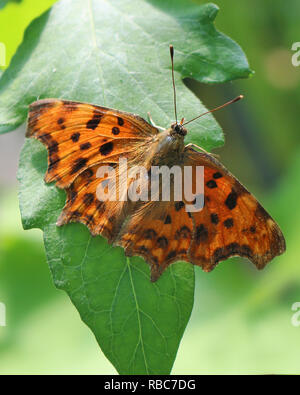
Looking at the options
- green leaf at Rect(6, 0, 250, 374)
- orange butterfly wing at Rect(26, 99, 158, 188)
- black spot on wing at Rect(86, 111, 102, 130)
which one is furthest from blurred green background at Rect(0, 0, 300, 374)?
black spot on wing at Rect(86, 111, 102, 130)

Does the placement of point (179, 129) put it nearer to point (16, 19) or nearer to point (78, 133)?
point (78, 133)

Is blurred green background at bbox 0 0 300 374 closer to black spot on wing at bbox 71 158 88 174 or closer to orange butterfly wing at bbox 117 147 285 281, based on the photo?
orange butterfly wing at bbox 117 147 285 281

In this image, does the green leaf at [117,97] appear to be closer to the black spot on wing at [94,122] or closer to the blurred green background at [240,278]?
the black spot on wing at [94,122]

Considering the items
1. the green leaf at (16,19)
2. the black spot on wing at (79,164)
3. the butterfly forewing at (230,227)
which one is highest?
the green leaf at (16,19)

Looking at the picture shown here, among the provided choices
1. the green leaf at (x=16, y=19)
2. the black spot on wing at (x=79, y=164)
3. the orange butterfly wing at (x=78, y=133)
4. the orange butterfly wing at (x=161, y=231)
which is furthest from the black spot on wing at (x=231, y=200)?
the green leaf at (x=16, y=19)

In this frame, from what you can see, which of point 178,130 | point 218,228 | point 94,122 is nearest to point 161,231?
point 218,228

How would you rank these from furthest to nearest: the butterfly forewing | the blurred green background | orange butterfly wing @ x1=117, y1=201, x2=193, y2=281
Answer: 1. the blurred green background
2. the butterfly forewing
3. orange butterfly wing @ x1=117, y1=201, x2=193, y2=281
